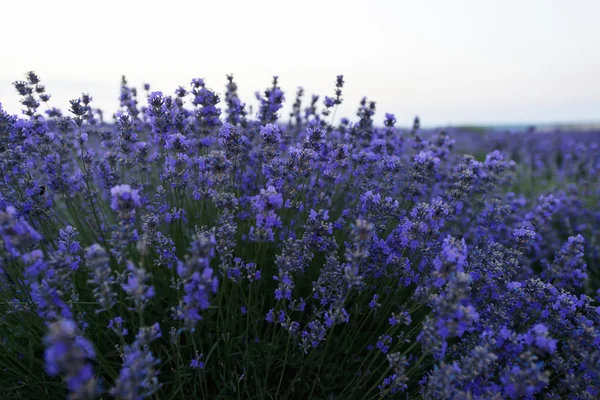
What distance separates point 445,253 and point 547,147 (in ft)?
50.3

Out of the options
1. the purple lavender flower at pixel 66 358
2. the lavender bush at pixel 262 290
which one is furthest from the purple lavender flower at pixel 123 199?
the purple lavender flower at pixel 66 358

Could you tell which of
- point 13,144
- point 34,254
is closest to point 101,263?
point 34,254

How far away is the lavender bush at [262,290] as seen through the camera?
1.83 metres

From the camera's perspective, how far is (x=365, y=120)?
13.3 feet

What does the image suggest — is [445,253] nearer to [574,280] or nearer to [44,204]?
[574,280]

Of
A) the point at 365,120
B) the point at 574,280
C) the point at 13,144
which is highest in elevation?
the point at 365,120

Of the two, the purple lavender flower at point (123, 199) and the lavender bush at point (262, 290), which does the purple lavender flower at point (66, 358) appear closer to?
the lavender bush at point (262, 290)

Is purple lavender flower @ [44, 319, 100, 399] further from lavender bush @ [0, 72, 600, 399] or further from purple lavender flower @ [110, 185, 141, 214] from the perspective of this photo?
purple lavender flower @ [110, 185, 141, 214]

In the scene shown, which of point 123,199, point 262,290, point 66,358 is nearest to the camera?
point 66,358

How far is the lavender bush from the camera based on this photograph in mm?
1831

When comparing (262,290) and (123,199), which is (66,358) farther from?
(262,290)

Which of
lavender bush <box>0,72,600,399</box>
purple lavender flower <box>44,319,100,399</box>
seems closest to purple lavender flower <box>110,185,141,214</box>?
lavender bush <box>0,72,600,399</box>

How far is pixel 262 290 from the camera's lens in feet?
10.8

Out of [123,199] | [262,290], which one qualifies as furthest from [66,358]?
[262,290]
